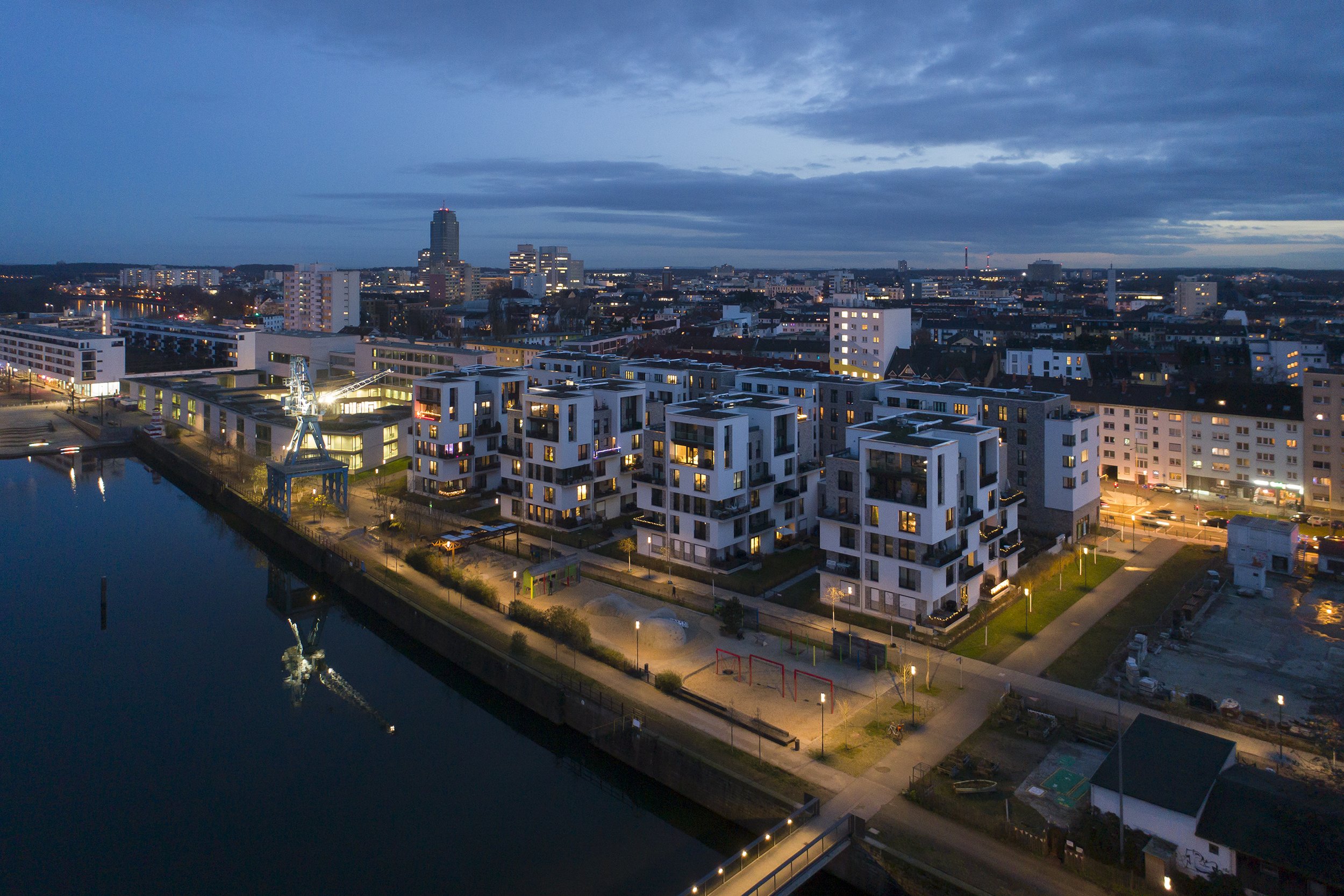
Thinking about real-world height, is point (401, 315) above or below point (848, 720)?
above

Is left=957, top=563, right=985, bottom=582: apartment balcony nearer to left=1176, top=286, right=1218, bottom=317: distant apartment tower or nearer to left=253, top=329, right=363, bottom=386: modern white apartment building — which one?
left=253, top=329, right=363, bottom=386: modern white apartment building

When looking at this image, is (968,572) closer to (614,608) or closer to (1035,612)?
(1035,612)

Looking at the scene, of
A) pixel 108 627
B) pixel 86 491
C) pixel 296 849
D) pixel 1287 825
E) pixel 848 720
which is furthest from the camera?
pixel 86 491

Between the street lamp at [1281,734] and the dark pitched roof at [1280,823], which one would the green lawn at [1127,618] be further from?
the dark pitched roof at [1280,823]

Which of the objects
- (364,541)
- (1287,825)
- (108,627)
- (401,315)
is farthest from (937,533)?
(401,315)

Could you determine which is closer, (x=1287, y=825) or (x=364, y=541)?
(x=1287, y=825)

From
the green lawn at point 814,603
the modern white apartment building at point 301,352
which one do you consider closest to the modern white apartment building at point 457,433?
the green lawn at point 814,603

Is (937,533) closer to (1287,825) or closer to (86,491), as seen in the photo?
(1287,825)
